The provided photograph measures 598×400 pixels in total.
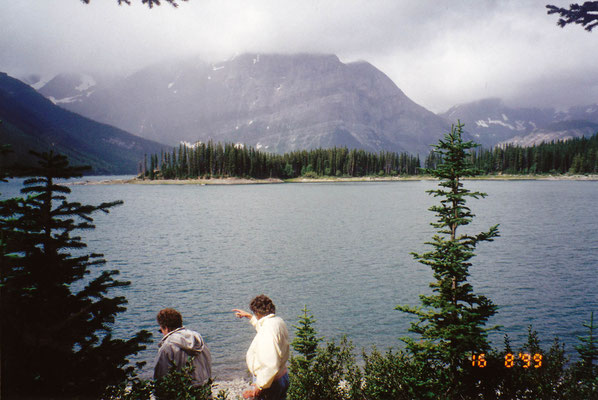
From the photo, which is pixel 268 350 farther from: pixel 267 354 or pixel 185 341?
pixel 185 341

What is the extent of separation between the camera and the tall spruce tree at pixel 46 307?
430cm

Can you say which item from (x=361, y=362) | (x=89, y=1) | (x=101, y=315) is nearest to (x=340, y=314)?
(x=361, y=362)

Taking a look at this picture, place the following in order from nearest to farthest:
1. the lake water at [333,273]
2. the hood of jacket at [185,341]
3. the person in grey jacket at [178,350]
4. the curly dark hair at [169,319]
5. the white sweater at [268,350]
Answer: the white sweater at [268,350]
the person in grey jacket at [178,350]
the hood of jacket at [185,341]
the curly dark hair at [169,319]
the lake water at [333,273]

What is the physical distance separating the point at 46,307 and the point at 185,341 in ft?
12.2

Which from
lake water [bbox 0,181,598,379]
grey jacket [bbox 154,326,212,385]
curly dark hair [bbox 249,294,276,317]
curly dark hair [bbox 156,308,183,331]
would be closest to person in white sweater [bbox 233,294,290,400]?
curly dark hair [bbox 249,294,276,317]

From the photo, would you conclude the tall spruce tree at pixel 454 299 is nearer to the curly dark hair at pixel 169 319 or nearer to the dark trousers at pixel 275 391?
the dark trousers at pixel 275 391

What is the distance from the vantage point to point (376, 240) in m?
50.3

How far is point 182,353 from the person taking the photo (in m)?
8.18

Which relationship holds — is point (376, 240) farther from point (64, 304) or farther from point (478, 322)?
point (64, 304)

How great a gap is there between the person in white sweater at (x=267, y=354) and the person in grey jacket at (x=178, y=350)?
126 centimetres

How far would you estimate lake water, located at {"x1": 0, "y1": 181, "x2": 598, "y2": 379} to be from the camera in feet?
74.7

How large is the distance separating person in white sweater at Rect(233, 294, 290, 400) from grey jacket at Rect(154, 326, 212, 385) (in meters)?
1.26

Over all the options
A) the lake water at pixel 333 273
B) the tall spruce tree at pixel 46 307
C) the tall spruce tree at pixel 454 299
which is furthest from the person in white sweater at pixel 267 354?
the lake water at pixel 333 273

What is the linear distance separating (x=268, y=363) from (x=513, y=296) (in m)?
26.1
